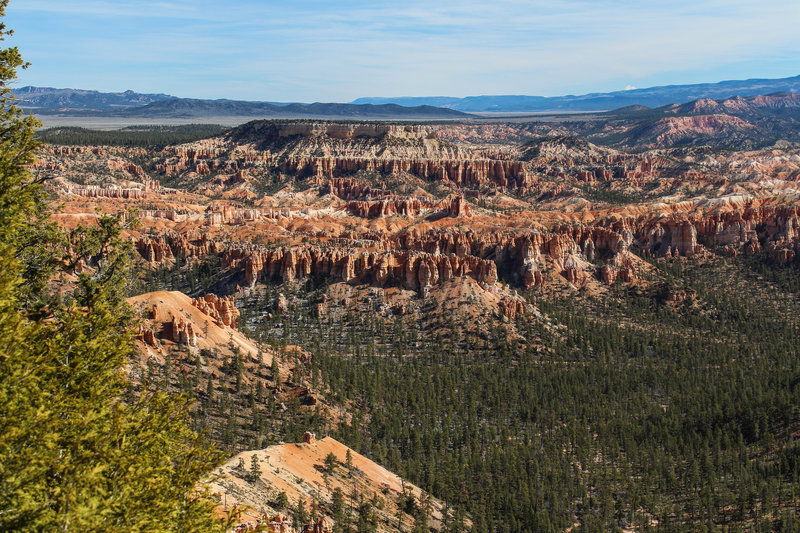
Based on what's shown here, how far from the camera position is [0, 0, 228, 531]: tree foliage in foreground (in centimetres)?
1319

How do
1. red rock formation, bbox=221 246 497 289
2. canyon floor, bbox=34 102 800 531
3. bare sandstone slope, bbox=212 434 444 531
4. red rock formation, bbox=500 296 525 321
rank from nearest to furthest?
bare sandstone slope, bbox=212 434 444 531 < canyon floor, bbox=34 102 800 531 < red rock formation, bbox=500 296 525 321 < red rock formation, bbox=221 246 497 289

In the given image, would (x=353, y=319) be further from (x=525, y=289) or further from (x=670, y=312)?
(x=670, y=312)

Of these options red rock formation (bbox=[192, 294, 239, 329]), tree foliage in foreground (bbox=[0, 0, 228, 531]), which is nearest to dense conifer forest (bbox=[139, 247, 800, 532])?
red rock formation (bbox=[192, 294, 239, 329])

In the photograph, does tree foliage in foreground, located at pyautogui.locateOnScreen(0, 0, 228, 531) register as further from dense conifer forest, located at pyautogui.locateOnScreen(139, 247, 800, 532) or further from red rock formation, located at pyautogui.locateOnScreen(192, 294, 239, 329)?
red rock formation, located at pyautogui.locateOnScreen(192, 294, 239, 329)

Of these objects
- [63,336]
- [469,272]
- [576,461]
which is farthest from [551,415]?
[63,336]

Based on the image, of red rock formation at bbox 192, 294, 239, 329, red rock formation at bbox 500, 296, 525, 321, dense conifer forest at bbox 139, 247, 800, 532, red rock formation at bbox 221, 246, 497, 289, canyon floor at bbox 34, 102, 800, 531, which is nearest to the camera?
canyon floor at bbox 34, 102, 800, 531

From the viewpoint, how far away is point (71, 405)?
14945 millimetres

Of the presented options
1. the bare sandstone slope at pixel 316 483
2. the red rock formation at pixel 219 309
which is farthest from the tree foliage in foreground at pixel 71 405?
the red rock formation at pixel 219 309

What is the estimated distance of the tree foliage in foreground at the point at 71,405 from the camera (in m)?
13.2

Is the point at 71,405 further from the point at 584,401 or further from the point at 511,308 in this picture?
the point at 511,308

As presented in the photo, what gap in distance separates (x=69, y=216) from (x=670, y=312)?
107m

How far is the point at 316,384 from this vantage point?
69.4m

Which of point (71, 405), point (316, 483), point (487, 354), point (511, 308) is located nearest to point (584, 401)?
point (487, 354)

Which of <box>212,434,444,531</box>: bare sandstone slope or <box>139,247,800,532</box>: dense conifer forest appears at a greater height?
<box>212,434,444,531</box>: bare sandstone slope
